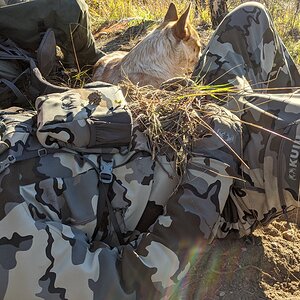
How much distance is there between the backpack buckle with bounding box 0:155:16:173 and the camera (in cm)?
192

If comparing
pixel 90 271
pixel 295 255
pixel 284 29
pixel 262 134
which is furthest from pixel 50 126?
pixel 284 29

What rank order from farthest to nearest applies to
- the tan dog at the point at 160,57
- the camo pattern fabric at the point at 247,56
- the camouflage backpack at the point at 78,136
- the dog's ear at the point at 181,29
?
the dog's ear at the point at 181,29, the tan dog at the point at 160,57, the camo pattern fabric at the point at 247,56, the camouflage backpack at the point at 78,136

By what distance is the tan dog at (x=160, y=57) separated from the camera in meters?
3.95

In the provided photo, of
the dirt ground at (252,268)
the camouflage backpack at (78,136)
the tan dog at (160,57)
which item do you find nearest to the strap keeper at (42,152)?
the camouflage backpack at (78,136)

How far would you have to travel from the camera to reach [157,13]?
6.89 metres

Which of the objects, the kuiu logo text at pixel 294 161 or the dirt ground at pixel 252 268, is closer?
the kuiu logo text at pixel 294 161

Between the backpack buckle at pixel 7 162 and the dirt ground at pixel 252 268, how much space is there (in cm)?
89

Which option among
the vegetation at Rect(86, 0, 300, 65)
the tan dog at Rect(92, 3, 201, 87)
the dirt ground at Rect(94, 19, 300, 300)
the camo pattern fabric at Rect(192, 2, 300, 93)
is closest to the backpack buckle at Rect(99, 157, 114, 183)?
the dirt ground at Rect(94, 19, 300, 300)

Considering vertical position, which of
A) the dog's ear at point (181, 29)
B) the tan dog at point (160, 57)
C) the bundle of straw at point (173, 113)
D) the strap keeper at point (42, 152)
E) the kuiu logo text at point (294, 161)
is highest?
the strap keeper at point (42, 152)

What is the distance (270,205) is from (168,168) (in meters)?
0.46

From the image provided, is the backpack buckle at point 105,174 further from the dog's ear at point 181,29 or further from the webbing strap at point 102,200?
the dog's ear at point 181,29

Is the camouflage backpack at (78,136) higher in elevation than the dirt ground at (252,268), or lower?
higher

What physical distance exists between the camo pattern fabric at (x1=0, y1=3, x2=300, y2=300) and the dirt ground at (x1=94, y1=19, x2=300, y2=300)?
0.17m

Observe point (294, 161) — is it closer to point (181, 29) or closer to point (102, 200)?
point (102, 200)
